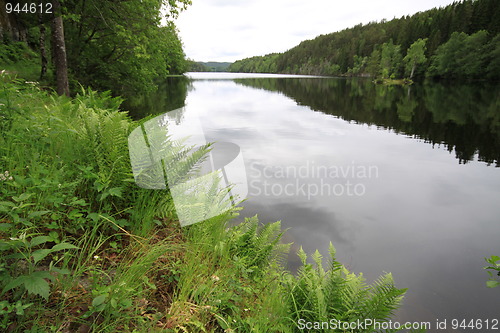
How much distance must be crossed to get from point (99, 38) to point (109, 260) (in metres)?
14.2

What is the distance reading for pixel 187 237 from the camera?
2.86 meters

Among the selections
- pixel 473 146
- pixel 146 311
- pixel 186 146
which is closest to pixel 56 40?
pixel 186 146

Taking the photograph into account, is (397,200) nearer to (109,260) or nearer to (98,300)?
(109,260)

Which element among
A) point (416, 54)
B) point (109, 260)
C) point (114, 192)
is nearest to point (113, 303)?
point (109, 260)

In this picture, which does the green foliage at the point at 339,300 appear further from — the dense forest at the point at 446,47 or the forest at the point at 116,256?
the dense forest at the point at 446,47

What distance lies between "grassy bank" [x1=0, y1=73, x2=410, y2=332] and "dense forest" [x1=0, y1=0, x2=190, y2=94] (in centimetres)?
785

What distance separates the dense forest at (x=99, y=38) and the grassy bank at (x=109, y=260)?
25.7 ft

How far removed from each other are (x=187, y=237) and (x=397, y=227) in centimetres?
638

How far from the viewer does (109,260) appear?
2.18 m

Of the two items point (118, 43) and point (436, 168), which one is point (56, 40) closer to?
point (118, 43)

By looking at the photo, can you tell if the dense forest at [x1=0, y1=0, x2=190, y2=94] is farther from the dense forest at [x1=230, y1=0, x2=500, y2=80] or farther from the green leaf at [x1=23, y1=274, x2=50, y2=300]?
the dense forest at [x1=230, y1=0, x2=500, y2=80]

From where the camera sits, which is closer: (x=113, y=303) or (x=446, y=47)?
(x=113, y=303)

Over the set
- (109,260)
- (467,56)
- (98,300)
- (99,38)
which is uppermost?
(467,56)

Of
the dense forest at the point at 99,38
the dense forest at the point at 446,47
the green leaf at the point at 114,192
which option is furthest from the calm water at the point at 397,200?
the dense forest at the point at 446,47
